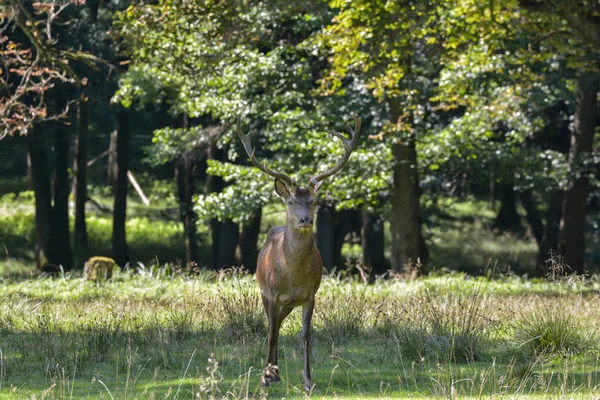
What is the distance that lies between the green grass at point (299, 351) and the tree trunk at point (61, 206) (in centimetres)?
1333

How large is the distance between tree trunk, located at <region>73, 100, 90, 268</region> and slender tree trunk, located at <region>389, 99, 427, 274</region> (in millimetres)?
8474

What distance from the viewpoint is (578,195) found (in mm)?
22500

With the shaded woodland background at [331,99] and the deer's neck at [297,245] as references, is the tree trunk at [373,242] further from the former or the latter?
the deer's neck at [297,245]

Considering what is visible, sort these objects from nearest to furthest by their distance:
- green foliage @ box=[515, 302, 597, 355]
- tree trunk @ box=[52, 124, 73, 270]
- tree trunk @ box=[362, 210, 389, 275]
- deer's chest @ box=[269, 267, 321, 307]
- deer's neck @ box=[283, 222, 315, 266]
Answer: deer's neck @ box=[283, 222, 315, 266], deer's chest @ box=[269, 267, 321, 307], green foliage @ box=[515, 302, 597, 355], tree trunk @ box=[362, 210, 389, 275], tree trunk @ box=[52, 124, 73, 270]

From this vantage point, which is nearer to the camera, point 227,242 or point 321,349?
point 321,349

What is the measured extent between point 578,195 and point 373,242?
7.14m

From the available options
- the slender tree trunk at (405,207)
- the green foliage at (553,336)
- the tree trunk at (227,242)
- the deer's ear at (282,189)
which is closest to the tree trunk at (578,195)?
the slender tree trunk at (405,207)

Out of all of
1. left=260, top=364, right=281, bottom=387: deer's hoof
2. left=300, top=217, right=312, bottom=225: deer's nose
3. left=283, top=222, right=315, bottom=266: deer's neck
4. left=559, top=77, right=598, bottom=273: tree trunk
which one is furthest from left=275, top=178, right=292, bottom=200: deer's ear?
left=559, top=77, right=598, bottom=273: tree trunk

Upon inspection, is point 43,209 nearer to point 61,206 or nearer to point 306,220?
point 61,206

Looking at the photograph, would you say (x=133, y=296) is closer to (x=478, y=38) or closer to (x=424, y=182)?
(x=478, y=38)

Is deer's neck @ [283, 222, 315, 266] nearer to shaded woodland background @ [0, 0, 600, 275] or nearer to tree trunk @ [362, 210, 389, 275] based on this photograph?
shaded woodland background @ [0, 0, 600, 275]

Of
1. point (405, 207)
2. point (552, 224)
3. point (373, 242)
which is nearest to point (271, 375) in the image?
point (405, 207)

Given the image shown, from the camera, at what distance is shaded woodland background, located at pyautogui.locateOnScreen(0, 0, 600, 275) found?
1616cm

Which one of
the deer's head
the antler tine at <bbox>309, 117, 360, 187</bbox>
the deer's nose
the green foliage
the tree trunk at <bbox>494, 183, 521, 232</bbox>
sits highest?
the antler tine at <bbox>309, 117, 360, 187</bbox>
